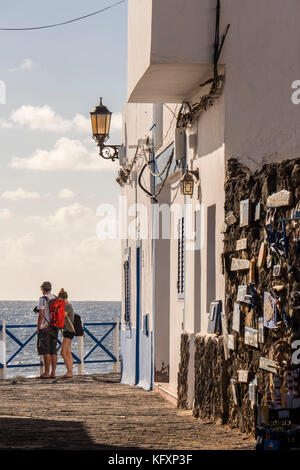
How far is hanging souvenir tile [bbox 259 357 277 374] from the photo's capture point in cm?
895

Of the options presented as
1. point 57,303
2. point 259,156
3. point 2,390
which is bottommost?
point 2,390

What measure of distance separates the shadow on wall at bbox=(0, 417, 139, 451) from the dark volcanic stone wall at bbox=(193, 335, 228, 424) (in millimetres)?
1437

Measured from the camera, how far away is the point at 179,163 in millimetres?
14242

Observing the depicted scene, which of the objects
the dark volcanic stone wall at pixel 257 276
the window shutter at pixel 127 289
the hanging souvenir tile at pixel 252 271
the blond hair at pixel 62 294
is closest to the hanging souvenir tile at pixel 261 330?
the dark volcanic stone wall at pixel 257 276

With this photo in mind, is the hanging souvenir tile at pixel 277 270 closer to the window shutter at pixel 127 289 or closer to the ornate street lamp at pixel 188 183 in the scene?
the ornate street lamp at pixel 188 183

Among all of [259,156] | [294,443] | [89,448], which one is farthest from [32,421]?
[294,443]

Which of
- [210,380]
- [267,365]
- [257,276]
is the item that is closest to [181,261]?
[210,380]

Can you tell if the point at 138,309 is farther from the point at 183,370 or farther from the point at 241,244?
the point at 241,244

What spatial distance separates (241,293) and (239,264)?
12.0 inches

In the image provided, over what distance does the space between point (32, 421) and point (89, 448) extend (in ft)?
9.47

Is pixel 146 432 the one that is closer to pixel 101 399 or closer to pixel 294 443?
pixel 294 443

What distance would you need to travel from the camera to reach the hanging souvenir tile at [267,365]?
8.95m

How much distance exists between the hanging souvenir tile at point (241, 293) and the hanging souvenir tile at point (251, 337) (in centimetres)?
30

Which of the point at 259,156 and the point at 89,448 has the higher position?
the point at 259,156
